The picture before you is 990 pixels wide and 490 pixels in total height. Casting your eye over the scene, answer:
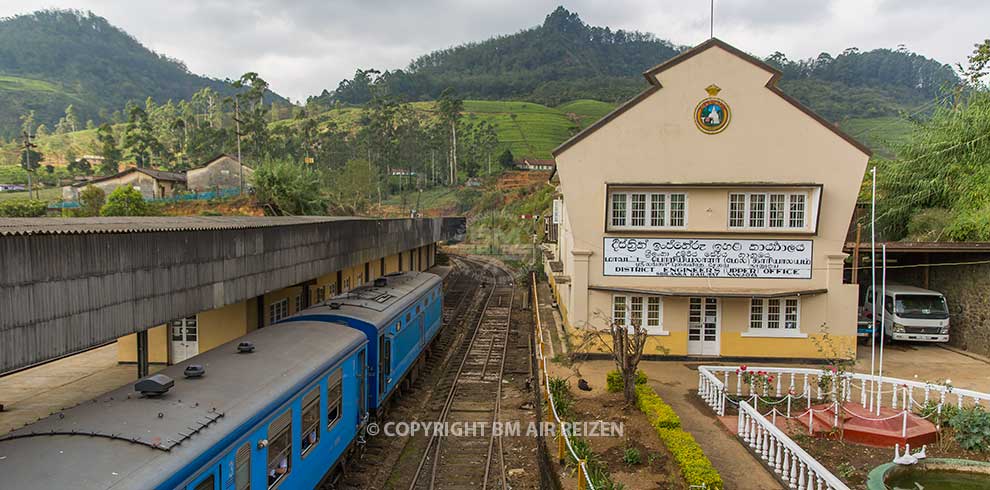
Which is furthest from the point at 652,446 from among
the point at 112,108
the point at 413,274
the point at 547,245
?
the point at 112,108

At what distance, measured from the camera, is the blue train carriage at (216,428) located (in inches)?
204

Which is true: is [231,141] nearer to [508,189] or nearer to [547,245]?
[508,189]

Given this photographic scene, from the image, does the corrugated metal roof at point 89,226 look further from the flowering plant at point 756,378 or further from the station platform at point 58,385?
the flowering plant at point 756,378

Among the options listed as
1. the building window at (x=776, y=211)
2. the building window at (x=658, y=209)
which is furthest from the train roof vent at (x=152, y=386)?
the building window at (x=776, y=211)

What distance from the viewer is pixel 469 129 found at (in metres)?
110

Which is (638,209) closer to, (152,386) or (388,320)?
(388,320)

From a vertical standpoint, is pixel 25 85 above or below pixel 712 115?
above

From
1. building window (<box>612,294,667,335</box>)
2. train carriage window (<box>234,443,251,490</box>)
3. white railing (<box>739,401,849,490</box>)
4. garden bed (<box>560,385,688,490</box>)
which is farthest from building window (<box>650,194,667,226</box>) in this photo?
train carriage window (<box>234,443,251,490</box>)

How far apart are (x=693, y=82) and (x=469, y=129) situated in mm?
93180

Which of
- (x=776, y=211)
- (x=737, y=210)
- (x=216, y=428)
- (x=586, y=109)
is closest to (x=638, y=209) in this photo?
(x=737, y=210)

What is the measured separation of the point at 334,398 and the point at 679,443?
6.15 m

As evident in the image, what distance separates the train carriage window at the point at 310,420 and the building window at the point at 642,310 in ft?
38.6

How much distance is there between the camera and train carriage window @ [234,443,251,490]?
21.9 feet

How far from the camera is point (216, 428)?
6.39 meters
